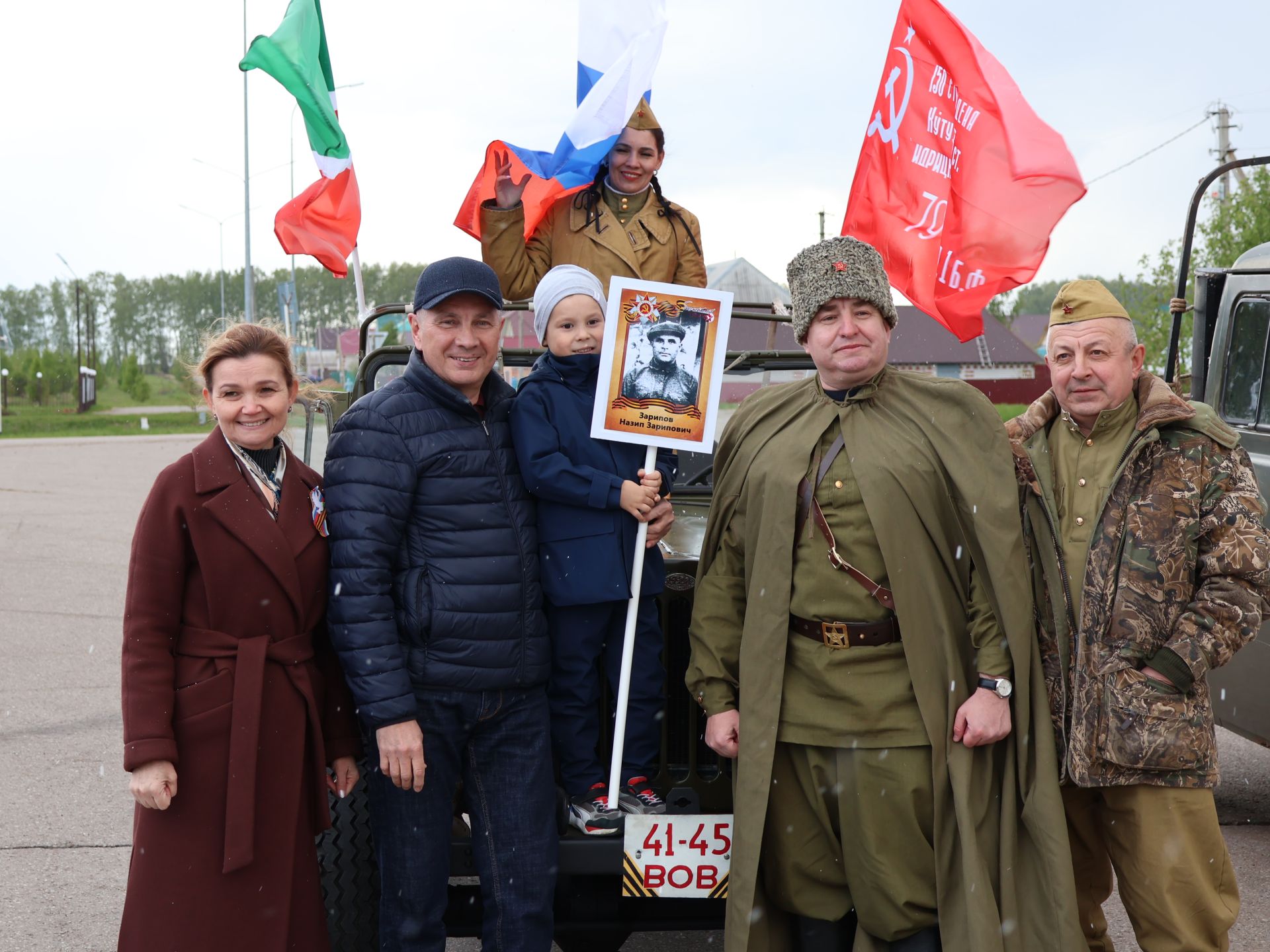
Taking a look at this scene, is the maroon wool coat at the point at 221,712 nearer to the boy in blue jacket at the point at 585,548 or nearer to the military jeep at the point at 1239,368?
the boy in blue jacket at the point at 585,548

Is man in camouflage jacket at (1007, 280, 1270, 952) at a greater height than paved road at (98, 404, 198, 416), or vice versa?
man in camouflage jacket at (1007, 280, 1270, 952)

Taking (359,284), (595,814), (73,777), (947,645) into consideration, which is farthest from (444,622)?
(73,777)

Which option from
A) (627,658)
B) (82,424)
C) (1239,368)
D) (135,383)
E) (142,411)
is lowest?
(142,411)

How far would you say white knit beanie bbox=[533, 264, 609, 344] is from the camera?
3.18 m

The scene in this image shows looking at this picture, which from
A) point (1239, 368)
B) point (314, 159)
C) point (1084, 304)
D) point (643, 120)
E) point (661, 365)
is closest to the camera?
point (1084, 304)

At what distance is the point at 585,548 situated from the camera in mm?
3037

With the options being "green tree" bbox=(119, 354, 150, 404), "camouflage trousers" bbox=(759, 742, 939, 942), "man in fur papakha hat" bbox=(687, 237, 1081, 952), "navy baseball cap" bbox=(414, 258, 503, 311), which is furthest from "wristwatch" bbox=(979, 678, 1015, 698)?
"green tree" bbox=(119, 354, 150, 404)

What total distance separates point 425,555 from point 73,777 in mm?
3740

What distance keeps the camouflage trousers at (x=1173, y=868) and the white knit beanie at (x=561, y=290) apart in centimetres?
185

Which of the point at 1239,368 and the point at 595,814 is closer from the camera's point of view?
the point at 595,814

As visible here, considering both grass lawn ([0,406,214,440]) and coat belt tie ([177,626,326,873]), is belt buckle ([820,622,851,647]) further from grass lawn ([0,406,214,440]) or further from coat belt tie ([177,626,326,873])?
grass lawn ([0,406,214,440])

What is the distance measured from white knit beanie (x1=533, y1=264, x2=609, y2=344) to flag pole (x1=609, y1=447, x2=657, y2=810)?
19.5 inches

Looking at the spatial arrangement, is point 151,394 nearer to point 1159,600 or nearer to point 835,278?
point 835,278

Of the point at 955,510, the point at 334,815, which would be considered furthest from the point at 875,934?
the point at 334,815
